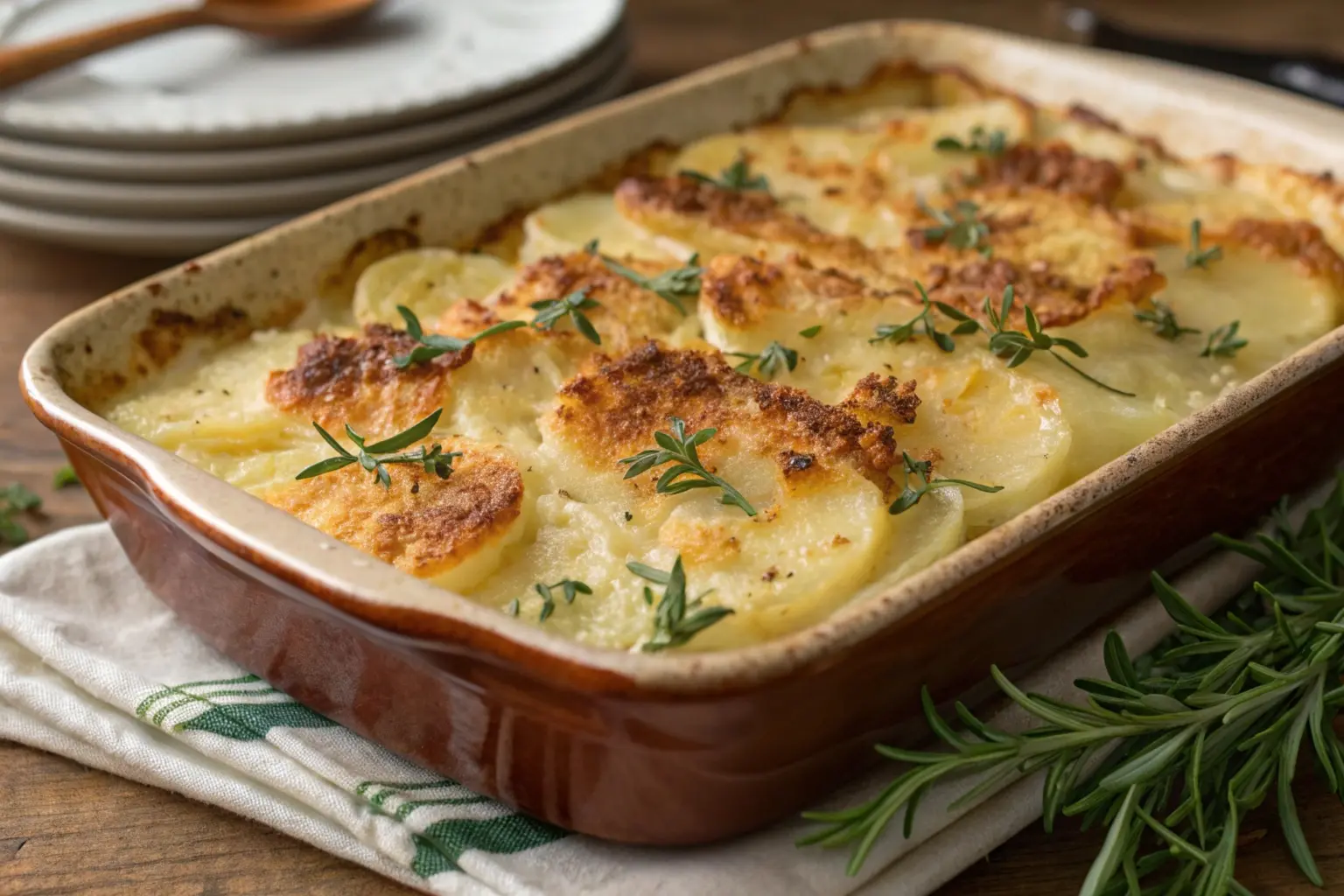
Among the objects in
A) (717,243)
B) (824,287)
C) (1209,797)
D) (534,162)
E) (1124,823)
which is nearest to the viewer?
(1124,823)

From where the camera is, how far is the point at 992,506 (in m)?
1.96

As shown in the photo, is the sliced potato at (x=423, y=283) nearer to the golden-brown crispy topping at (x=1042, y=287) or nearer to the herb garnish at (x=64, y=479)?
the herb garnish at (x=64, y=479)

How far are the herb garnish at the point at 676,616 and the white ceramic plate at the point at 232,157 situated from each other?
1.76 meters

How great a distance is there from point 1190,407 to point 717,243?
0.90 meters

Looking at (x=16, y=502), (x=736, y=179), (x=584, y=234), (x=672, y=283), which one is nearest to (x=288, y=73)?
(x=584, y=234)

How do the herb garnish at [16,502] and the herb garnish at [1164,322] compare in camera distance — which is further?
the herb garnish at [16,502]

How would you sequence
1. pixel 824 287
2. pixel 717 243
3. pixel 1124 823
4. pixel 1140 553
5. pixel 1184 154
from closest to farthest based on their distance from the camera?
1. pixel 1124 823
2. pixel 1140 553
3. pixel 824 287
4. pixel 717 243
5. pixel 1184 154

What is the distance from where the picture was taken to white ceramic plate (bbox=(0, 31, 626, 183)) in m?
3.08

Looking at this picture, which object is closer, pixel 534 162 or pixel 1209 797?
pixel 1209 797

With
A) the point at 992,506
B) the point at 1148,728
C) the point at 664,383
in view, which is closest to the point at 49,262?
the point at 664,383

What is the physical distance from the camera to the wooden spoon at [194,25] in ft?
10.6

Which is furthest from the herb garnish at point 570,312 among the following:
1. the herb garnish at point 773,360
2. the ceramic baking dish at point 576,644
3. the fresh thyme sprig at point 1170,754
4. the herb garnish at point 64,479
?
the herb garnish at point 64,479

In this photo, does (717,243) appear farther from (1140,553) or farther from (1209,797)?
(1209,797)

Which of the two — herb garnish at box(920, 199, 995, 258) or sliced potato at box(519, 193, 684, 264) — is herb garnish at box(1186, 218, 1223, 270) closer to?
herb garnish at box(920, 199, 995, 258)
